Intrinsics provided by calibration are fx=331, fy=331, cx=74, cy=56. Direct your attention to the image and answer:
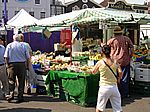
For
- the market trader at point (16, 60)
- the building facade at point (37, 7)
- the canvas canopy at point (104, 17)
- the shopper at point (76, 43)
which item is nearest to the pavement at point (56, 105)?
the market trader at point (16, 60)

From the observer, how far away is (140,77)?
10297 mm

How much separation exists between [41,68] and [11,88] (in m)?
1.78

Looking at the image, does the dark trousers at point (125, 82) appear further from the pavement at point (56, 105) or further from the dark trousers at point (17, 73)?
the dark trousers at point (17, 73)

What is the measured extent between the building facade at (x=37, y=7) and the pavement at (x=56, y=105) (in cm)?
3713

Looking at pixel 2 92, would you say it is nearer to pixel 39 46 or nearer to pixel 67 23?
pixel 67 23

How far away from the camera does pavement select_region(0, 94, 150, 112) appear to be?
27.5ft

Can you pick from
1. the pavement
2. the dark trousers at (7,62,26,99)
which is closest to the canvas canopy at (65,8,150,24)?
the pavement

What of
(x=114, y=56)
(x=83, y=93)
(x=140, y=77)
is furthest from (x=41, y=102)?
(x=140, y=77)

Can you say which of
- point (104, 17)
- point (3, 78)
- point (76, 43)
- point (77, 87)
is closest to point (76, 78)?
point (77, 87)

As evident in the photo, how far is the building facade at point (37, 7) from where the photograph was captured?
45.6 m

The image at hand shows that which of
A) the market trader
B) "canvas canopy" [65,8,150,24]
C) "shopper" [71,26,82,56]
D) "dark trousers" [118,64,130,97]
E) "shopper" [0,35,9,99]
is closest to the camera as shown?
the market trader

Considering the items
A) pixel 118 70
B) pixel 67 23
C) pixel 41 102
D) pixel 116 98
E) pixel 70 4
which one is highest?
pixel 70 4

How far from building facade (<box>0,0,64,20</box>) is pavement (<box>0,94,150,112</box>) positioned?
122 ft

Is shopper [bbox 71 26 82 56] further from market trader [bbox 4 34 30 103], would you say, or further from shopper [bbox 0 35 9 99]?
market trader [bbox 4 34 30 103]
